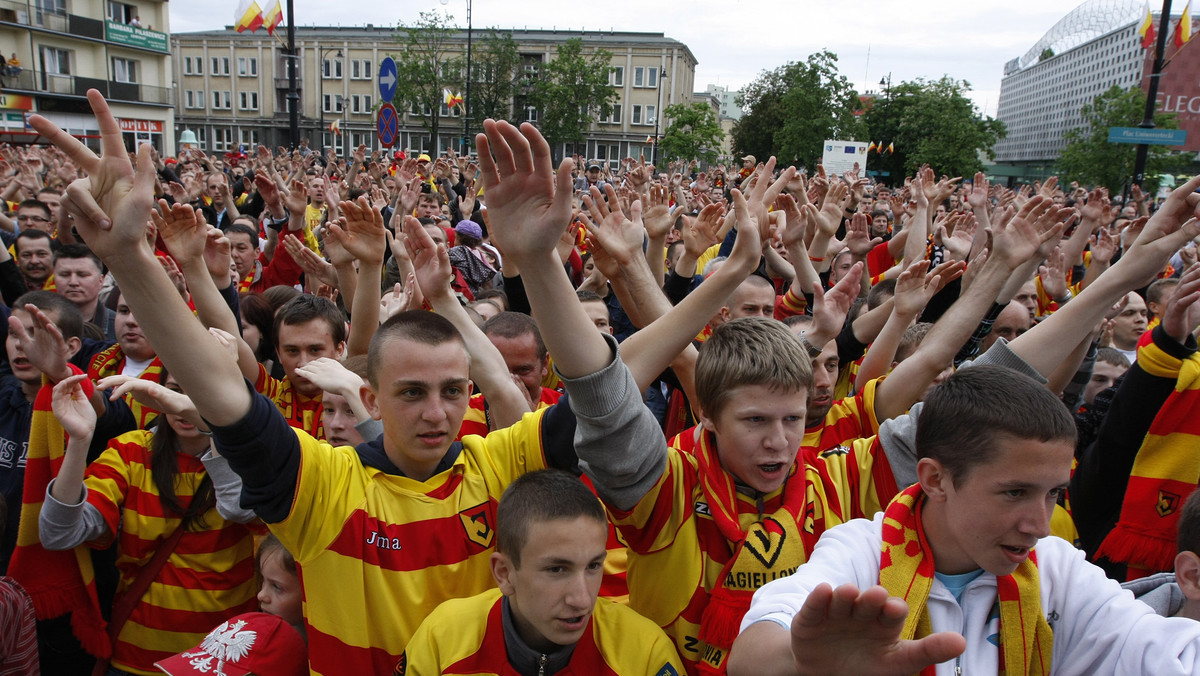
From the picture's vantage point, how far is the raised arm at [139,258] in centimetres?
168

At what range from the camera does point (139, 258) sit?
5.61 feet

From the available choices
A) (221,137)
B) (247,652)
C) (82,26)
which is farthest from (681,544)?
(221,137)

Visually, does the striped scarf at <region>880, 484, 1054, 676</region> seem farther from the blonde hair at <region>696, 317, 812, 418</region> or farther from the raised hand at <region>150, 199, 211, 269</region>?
the raised hand at <region>150, 199, 211, 269</region>

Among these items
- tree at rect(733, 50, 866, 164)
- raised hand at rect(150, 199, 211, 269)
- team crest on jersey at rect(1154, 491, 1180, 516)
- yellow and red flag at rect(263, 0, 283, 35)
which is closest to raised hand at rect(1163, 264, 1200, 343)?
team crest on jersey at rect(1154, 491, 1180, 516)

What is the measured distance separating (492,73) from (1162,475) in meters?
64.1

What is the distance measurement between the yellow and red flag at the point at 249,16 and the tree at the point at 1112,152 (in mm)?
24067

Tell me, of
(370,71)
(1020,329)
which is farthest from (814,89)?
(370,71)

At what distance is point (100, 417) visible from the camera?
314 cm

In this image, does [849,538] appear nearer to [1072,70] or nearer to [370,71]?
[370,71]

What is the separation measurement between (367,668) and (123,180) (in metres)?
1.40

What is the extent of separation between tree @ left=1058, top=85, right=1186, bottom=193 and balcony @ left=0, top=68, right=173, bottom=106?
38.3 metres

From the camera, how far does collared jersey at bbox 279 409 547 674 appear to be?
2.06 meters

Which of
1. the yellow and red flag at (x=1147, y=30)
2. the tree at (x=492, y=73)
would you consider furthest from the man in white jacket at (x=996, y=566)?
the tree at (x=492, y=73)

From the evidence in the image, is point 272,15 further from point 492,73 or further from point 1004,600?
point 492,73
